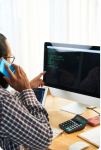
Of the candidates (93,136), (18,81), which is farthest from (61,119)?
(18,81)

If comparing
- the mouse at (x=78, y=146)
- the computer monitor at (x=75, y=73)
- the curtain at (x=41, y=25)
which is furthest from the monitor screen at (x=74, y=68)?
the curtain at (x=41, y=25)

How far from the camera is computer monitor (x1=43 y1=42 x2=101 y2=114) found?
112 cm

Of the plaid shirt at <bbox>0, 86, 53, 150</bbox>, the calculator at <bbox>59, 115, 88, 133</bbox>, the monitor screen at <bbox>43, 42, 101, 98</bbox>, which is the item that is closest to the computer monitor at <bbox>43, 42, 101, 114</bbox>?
the monitor screen at <bbox>43, 42, 101, 98</bbox>

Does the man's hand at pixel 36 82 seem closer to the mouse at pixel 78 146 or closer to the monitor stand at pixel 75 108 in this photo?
the monitor stand at pixel 75 108

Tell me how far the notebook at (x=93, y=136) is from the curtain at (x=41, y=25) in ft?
4.27

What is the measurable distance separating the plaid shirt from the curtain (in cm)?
139

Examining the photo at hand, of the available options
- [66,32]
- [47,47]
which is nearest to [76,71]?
[47,47]

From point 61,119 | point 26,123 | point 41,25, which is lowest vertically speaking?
point 61,119

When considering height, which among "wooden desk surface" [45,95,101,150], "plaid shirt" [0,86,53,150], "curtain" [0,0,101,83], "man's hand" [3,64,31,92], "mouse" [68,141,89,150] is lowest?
"wooden desk surface" [45,95,101,150]

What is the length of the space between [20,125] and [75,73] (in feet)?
2.03

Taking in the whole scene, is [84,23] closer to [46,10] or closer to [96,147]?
[46,10]

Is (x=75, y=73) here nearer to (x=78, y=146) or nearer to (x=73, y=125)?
(x=73, y=125)

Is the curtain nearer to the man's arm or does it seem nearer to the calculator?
the calculator

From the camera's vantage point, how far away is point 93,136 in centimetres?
95
